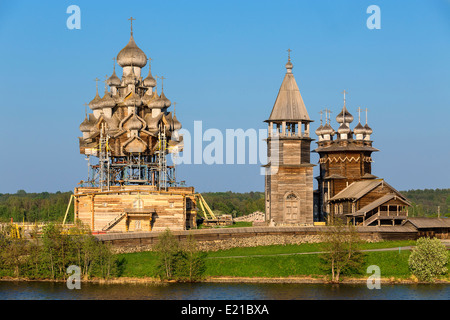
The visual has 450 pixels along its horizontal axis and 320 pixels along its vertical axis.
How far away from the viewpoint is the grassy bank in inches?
2234

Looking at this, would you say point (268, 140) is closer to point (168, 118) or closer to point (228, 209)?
point (168, 118)

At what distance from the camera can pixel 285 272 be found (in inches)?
2240

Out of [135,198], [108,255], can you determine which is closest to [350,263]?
[108,255]

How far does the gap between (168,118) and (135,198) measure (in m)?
9.85

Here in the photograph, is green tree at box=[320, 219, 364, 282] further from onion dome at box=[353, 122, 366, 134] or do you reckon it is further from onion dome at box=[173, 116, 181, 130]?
onion dome at box=[353, 122, 366, 134]

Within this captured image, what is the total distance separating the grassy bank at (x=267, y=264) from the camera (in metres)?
56.8

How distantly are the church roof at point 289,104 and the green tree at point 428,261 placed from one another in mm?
17736

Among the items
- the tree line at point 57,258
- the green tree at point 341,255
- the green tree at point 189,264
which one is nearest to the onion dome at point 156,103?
the green tree at point 189,264

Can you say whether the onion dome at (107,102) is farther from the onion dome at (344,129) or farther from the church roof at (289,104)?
the onion dome at (344,129)

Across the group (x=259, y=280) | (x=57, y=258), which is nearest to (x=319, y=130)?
(x=259, y=280)

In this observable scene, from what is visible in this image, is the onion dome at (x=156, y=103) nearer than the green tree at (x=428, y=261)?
No

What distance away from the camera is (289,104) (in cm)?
7150

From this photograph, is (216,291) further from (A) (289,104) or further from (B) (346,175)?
(B) (346,175)
